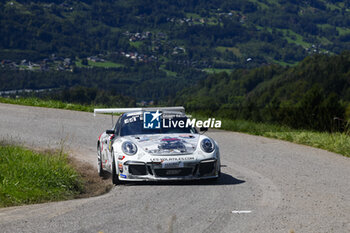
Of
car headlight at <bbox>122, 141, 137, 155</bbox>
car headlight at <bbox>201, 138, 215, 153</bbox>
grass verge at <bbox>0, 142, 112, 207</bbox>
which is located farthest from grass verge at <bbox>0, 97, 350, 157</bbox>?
grass verge at <bbox>0, 142, 112, 207</bbox>

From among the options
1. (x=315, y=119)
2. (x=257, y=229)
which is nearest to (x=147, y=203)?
(x=257, y=229)

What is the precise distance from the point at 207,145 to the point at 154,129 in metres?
1.22

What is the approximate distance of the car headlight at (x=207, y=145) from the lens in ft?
33.7

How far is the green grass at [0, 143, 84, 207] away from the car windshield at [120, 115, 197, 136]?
128 centimetres

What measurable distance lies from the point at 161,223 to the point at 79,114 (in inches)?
655

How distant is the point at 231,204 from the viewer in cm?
814

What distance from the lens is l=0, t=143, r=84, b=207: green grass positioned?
8688 mm

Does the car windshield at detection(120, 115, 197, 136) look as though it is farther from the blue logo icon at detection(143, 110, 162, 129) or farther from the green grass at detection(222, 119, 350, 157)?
the green grass at detection(222, 119, 350, 157)

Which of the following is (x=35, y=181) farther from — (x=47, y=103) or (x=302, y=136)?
(x=47, y=103)

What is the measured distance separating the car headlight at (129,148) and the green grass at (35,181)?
947 millimetres

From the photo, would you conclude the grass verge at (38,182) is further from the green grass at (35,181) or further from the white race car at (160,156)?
the white race car at (160,156)

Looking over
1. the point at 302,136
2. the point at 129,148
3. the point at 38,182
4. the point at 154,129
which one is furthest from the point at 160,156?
the point at 302,136

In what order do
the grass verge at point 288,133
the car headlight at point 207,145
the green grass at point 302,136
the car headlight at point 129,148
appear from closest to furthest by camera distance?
the car headlight at point 129,148
the car headlight at point 207,145
the green grass at point 302,136
the grass verge at point 288,133

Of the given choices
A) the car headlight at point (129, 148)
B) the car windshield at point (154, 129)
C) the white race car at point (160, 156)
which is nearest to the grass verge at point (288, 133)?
the car windshield at point (154, 129)
